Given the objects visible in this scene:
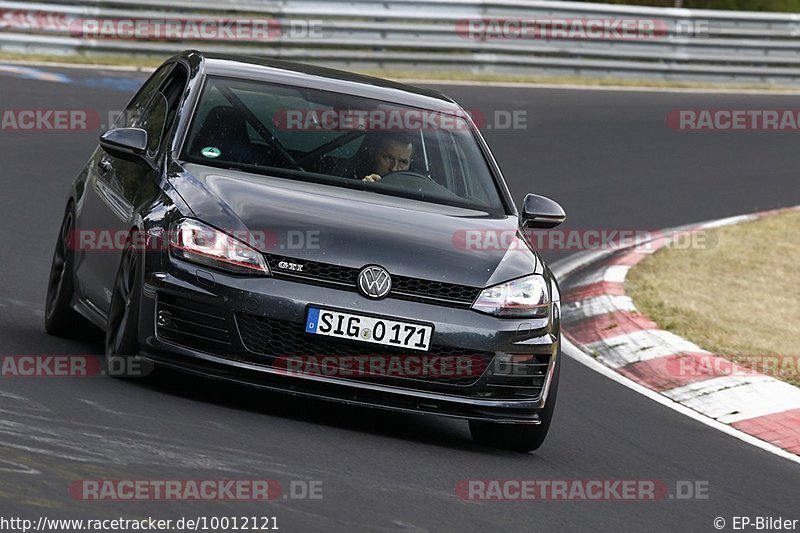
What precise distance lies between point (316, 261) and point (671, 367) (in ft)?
11.6

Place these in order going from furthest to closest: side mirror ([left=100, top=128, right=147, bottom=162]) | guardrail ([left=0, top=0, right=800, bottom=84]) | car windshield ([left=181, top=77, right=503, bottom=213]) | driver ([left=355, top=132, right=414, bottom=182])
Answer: guardrail ([left=0, top=0, right=800, bottom=84]) → driver ([left=355, top=132, right=414, bottom=182]) → car windshield ([left=181, top=77, right=503, bottom=213]) → side mirror ([left=100, top=128, right=147, bottom=162])

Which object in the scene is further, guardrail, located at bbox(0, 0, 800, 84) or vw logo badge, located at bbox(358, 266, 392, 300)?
guardrail, located at bbox(0, 0, 800, 84)

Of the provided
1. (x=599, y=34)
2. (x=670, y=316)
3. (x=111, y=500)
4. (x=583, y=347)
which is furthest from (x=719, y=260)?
(x=599, y=34)

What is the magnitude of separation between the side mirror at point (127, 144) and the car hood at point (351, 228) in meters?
0.31

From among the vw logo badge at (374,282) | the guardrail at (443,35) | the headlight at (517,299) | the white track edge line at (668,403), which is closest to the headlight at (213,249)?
the vw logo badge at (374,282)

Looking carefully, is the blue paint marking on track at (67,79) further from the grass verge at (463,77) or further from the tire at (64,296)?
the tire at (64,296)

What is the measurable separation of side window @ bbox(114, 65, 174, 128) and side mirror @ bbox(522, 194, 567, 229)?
2.01 m

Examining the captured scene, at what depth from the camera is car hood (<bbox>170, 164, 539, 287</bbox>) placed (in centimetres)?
635

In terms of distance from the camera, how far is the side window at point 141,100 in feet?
27.0

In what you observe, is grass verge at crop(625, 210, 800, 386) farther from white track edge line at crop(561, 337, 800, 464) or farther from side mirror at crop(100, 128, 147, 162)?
side mirror at crop(100, 128, 147, 162)

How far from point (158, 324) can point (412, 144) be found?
1.87m

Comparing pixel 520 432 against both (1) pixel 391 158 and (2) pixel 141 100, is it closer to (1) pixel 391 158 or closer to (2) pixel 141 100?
(1) pixel 391 158

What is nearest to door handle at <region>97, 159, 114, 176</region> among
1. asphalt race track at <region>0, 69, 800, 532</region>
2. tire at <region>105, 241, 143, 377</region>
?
asphalt race track at <region>0, 69, 800, 532</region>

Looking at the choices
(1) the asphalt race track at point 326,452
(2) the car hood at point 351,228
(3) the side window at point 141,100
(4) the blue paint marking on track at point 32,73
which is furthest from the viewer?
(4) the blue paint marking on track at point 32,73
